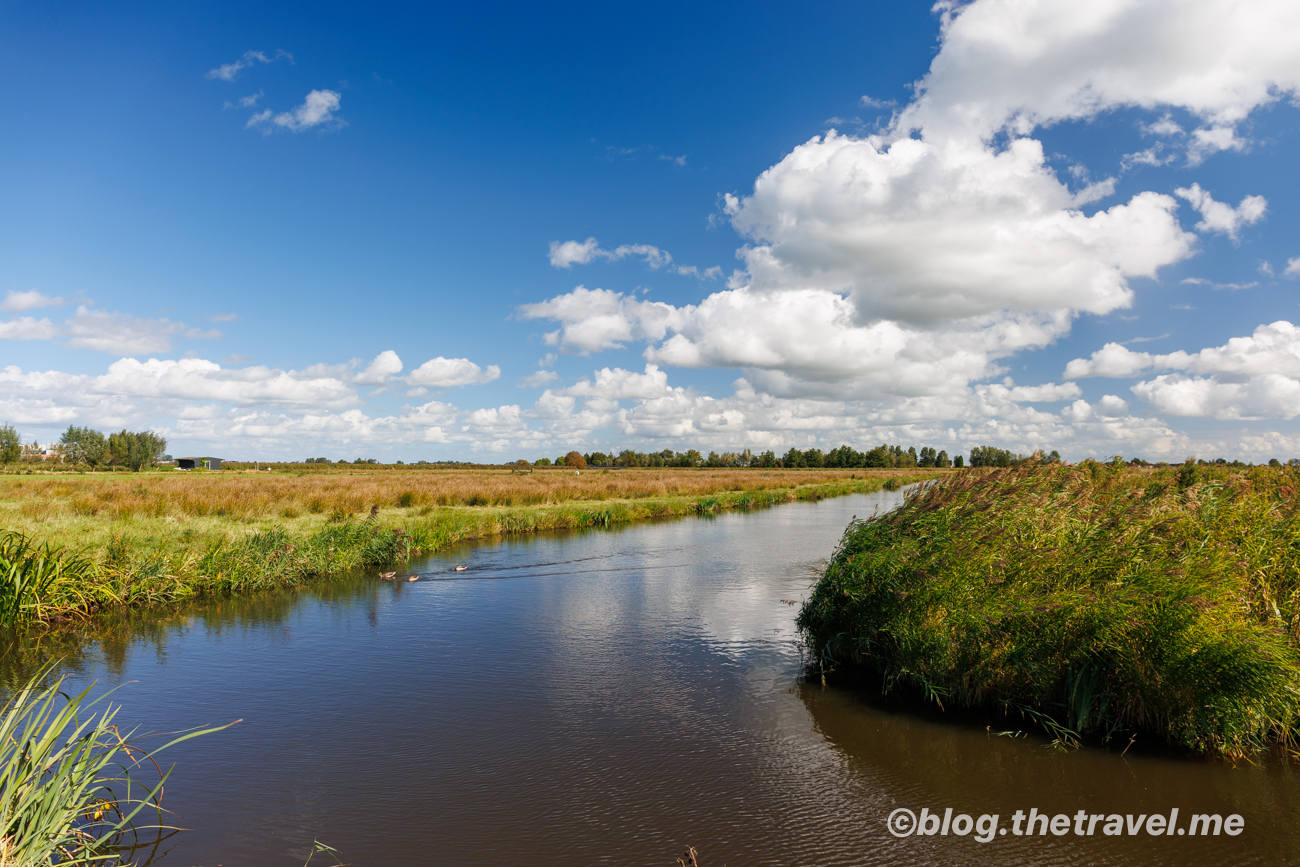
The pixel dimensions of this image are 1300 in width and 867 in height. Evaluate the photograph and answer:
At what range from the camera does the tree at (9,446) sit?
95.3 meters

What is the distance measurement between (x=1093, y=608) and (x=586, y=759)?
19.7ft

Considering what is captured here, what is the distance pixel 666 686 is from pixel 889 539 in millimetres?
4220

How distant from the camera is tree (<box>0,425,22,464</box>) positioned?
95.3 m

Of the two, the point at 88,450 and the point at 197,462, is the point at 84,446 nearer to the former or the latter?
the point at 88,450

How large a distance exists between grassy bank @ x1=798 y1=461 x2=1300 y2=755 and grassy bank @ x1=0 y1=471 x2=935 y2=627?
14.4 metres

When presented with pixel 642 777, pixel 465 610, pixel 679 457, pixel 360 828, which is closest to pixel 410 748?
pixel 360 828

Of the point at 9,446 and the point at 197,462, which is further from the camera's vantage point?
the point at 197,462

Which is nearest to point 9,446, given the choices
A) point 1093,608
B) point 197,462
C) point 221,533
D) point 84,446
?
point 84,446

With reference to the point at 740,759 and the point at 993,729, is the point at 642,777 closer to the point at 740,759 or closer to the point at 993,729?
the point at 740,759

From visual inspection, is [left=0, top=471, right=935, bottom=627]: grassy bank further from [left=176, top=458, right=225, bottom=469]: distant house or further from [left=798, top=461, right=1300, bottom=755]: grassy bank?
[left=176, top=458, right=225, bottom=469]: distant house

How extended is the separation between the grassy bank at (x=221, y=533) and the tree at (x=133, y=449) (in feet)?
304

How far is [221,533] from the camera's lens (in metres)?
18.1

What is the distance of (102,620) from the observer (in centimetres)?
1302

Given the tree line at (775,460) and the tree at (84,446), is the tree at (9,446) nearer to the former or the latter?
the tree at (84,446)
